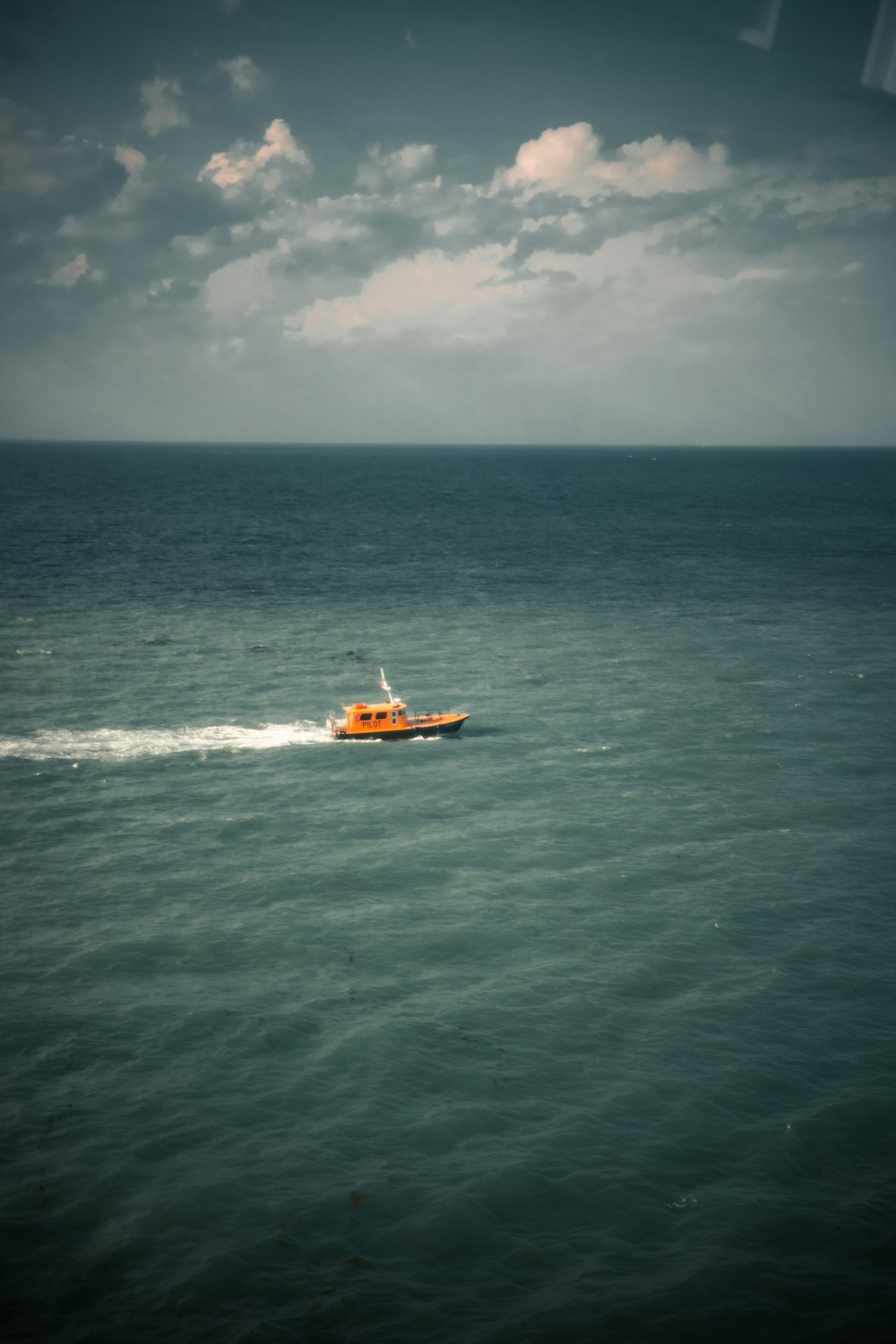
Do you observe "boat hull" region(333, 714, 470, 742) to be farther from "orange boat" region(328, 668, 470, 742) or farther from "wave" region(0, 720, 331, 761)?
"wave" region(0, 720, 331, 761)

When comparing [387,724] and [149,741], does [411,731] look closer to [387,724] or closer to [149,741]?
[387,724]

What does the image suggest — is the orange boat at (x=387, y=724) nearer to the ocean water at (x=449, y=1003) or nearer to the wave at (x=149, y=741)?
the ocean water at (x=449, y=1003)

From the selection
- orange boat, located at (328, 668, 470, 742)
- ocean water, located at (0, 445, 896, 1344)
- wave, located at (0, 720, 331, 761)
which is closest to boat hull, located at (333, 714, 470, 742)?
orange boat, located at (328, 668, 470, 742)

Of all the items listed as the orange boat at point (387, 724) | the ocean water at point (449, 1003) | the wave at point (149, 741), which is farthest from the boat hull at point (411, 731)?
the wave at point (149, 741)

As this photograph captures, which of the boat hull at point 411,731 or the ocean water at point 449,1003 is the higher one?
the boat hull at point 411,731

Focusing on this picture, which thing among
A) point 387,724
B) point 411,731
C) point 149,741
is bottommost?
point 149,741

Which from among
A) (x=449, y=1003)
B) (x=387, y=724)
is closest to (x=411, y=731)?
(x=387, y=724)
